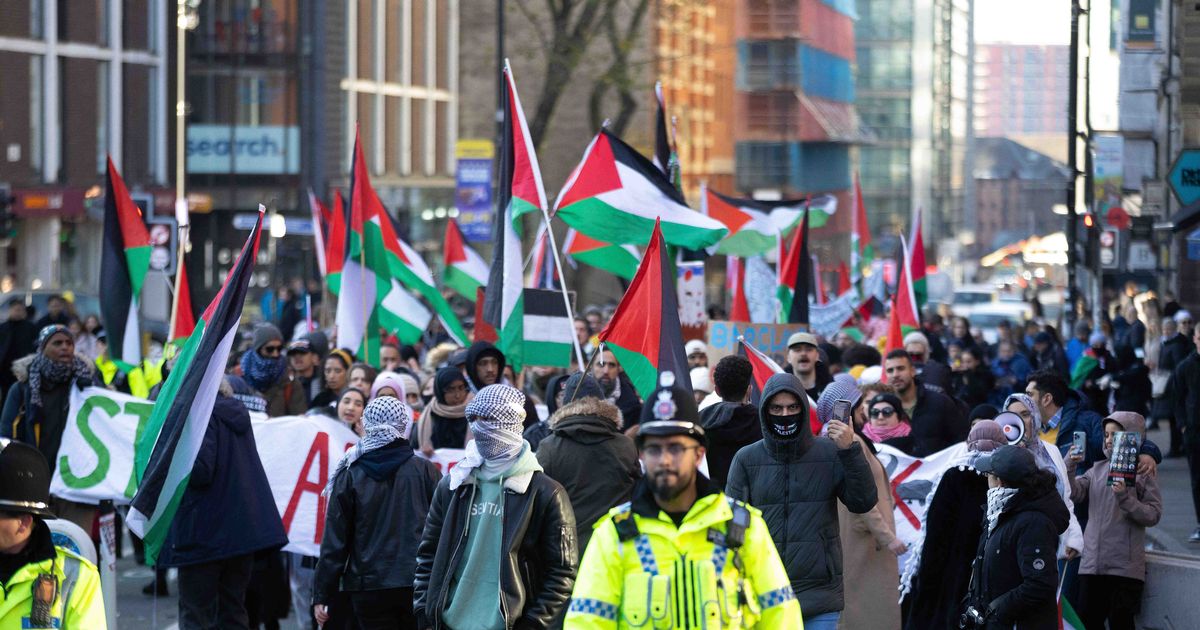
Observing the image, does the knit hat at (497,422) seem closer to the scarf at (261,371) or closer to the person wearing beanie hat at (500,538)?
the person wearing beanie hat at (500,538)

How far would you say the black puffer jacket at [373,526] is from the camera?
8336 millimetres

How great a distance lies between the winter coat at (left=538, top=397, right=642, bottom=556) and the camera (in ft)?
26.0

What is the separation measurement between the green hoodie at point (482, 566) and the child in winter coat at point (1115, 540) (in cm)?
363

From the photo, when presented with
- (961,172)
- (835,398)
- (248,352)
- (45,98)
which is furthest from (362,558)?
(961,172)

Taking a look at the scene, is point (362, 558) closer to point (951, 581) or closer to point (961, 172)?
point (951, 581)

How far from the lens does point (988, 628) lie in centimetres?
771

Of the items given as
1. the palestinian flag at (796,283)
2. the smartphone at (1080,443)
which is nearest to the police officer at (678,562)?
the smartphone at (1080,443)

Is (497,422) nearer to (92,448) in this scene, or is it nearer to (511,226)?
(92,448)

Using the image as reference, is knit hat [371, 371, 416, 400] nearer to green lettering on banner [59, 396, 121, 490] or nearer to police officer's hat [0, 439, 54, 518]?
green lettering on banner [59, 396, 121, 490]

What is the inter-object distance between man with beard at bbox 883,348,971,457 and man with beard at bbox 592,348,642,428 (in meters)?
1.46

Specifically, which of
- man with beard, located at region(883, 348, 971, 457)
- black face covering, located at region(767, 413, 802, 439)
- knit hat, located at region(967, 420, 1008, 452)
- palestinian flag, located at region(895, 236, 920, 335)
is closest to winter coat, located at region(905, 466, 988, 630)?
knit hat, located at region(967, 420, 1008, 452)

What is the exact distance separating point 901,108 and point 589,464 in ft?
330

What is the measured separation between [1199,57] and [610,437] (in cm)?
1290

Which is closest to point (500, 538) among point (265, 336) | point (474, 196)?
point (265, 336)
